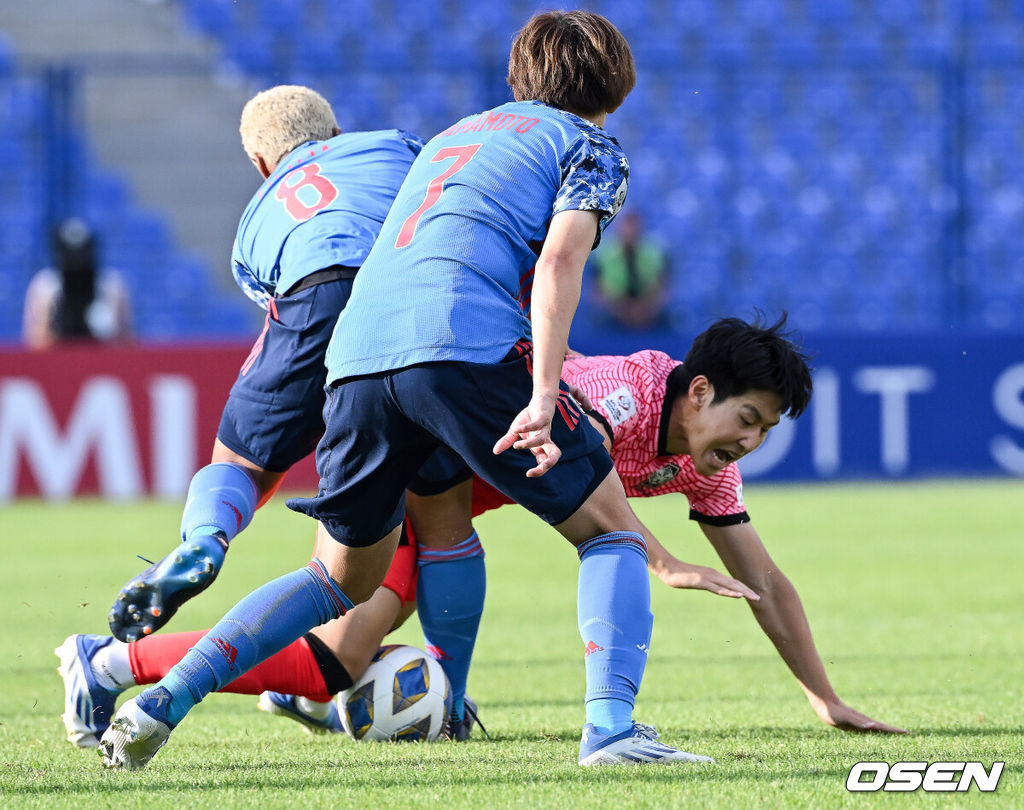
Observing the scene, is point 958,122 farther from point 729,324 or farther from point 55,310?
point 729,324

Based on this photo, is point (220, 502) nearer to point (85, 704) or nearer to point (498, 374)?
point (85, 704)

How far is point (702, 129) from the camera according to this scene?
15.6m

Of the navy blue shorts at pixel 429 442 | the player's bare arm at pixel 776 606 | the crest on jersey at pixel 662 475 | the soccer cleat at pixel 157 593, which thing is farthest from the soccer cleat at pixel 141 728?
the player's bare arm at pixel 776 606

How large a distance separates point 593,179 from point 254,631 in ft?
4.08

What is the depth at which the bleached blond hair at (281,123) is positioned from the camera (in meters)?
4.46

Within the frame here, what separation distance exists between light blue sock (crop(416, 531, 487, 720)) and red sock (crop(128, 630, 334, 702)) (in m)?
0.35

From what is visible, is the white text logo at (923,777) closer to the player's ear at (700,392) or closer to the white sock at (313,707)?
the player's ear at (700,392)

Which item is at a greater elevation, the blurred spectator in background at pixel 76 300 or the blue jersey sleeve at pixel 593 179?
the blue jersey sleeve at pixel 593 179

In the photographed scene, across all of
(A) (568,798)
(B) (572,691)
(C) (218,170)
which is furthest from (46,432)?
(A) (568,798)

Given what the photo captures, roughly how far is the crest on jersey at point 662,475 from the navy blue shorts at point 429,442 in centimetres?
72

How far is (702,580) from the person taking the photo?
3.45 m

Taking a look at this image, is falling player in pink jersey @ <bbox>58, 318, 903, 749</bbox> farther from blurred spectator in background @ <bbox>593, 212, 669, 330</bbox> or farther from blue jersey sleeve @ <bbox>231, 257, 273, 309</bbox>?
blurred spectator in background @ <bbox>593, 212, 669, 330</bbox>

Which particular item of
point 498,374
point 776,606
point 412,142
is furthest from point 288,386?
point 776,606

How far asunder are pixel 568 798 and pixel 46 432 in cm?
934
